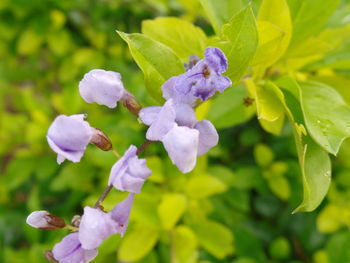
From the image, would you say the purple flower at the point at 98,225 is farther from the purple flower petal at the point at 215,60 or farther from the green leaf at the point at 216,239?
the green leaf at the point at 216,239

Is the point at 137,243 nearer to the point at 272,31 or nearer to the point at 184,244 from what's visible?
the point at 184,244

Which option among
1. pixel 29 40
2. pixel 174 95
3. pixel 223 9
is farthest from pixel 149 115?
pixel 29 40

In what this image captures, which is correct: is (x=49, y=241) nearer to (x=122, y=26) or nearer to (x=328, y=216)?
(x=328, y=216)

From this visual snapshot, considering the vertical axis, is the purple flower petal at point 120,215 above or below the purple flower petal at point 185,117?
below

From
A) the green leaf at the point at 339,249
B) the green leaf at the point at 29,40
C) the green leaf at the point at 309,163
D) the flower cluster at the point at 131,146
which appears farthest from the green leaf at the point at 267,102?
the green leaf at the point at 29,40

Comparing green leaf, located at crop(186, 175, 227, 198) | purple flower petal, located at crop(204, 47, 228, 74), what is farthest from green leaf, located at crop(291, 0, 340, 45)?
green leaf, located at crop(186, 175, 227, 198)
